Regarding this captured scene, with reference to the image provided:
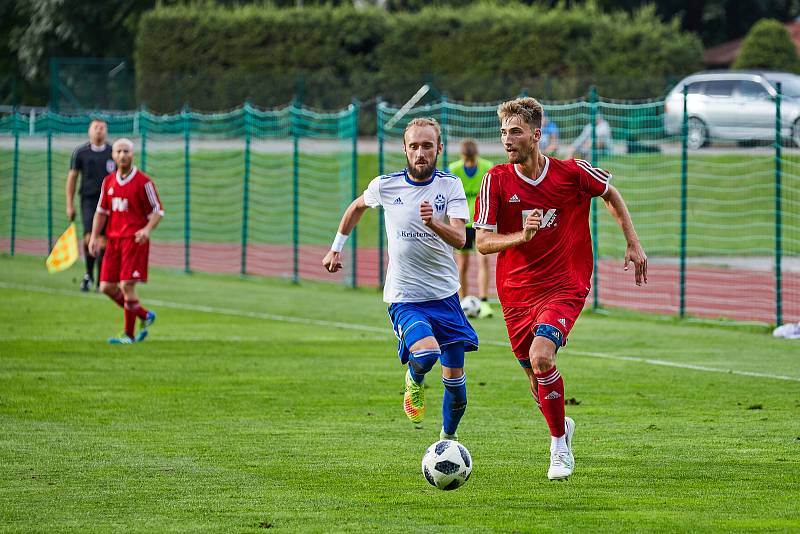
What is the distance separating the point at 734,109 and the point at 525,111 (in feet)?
77.8

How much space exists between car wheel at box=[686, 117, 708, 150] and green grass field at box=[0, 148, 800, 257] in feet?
1.57

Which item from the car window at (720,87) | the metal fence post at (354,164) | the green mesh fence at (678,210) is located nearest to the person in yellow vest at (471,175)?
the green mesh fence at (678,210)

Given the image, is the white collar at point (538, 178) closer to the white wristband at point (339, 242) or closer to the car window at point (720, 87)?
the white wristband at point (339, 242)

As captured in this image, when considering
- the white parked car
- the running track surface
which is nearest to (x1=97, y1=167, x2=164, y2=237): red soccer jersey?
the running track surface

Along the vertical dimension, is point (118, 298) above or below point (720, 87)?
below

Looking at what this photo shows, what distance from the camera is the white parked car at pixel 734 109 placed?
27000mm

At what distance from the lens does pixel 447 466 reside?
796cm

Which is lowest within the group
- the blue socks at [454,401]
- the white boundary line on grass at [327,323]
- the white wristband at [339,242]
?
the white boundary line on grass at [327,323]

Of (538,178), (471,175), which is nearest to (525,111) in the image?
(538,178)

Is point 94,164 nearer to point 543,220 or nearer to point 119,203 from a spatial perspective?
point 119,203

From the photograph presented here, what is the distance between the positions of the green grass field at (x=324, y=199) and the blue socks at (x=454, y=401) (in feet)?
60.0

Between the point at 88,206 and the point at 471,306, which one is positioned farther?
the point at 88,206

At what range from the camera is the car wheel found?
26.8 m

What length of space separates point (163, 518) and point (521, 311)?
2.57 metres
